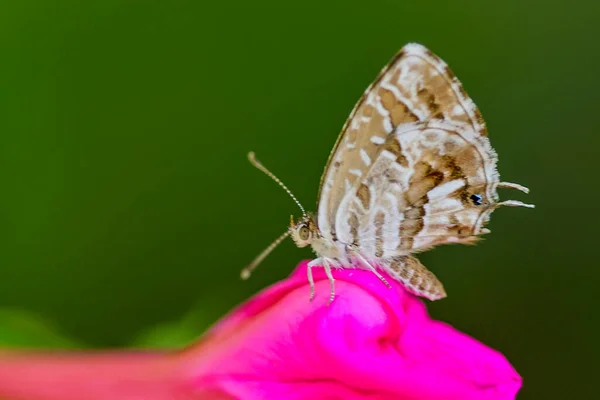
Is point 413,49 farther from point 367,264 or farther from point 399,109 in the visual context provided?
point 367,264

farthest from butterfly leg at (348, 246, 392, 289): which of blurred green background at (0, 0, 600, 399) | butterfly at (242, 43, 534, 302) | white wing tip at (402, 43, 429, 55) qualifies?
blurred green background at (0, 0, 600, 399)

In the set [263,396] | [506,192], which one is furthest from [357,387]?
[506,192]

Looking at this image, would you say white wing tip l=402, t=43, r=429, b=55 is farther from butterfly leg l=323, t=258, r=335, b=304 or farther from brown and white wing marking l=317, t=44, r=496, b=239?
butterfly leg l=323, t=258, r=335, b=304

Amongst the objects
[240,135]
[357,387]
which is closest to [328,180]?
[357,387]

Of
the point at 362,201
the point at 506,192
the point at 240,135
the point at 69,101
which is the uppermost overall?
the point at 69,101

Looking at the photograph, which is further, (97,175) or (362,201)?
(97,175)

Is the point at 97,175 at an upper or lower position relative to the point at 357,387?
upper

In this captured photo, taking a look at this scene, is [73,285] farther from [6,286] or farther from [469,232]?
[469,232]
